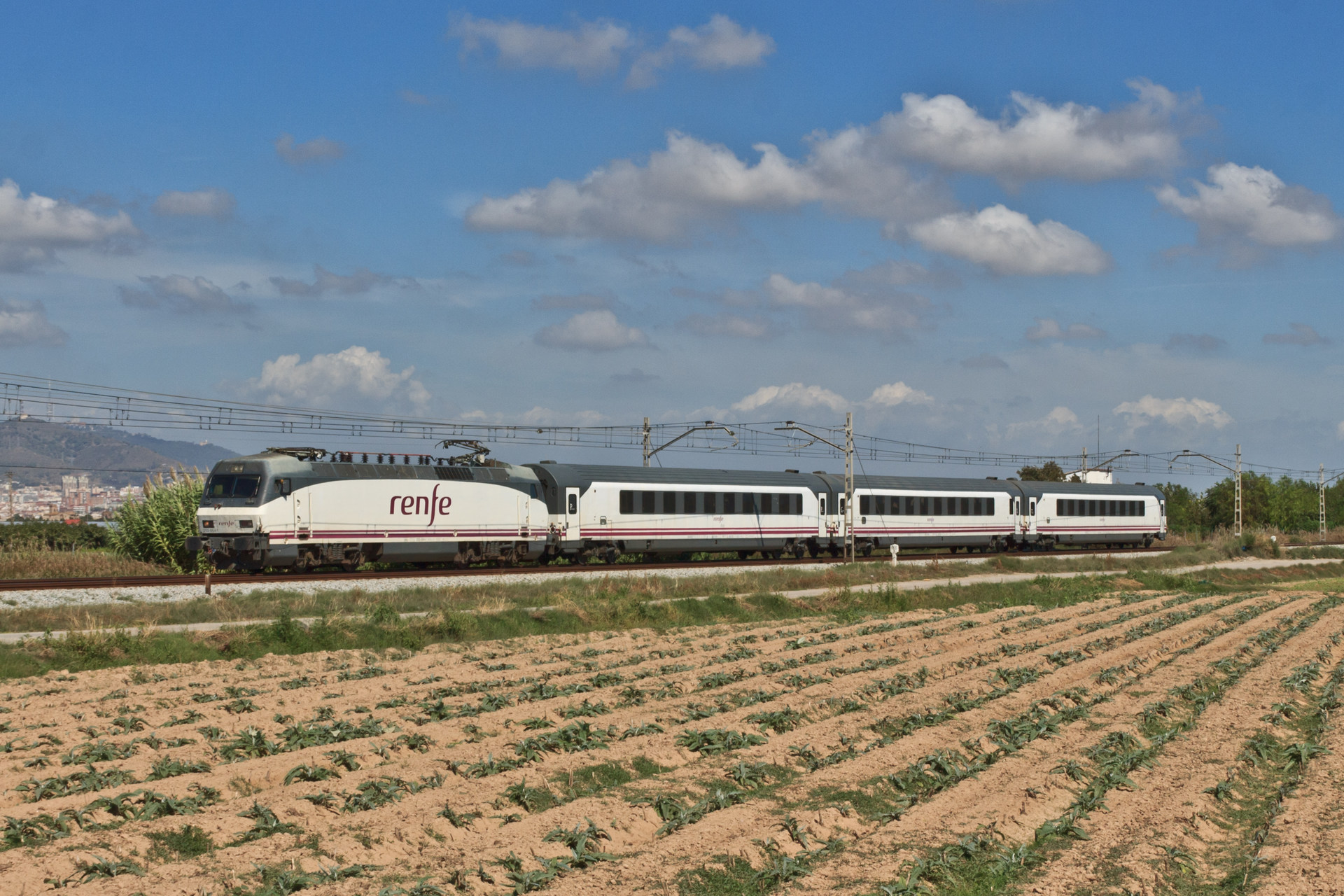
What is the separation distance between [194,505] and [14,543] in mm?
7755

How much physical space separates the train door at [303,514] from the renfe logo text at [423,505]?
287 centimetres

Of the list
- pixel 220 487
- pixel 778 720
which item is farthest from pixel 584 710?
pixel 220 487

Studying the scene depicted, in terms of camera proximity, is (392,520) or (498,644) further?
(392,520)

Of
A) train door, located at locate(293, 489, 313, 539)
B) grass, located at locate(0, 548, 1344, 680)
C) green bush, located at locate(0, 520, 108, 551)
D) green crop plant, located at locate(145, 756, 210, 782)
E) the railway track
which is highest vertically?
train door, located at locate(293, 489, 313, 539)

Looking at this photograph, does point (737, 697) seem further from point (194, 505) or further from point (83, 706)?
point (194, 505)

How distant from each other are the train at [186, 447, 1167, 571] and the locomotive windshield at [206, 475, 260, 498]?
0.16ft

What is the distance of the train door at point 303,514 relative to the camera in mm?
35281

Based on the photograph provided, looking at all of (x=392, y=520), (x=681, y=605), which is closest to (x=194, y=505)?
(x=392, y=520)

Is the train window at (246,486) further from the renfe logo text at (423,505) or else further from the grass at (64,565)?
the grass at (64,565)

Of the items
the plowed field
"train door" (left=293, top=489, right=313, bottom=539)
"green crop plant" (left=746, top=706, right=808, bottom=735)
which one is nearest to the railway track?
"train door" (left=293, top=489, right=313, bottom=539)

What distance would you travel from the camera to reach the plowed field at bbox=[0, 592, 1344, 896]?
31.8 feet

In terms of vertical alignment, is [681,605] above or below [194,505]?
below

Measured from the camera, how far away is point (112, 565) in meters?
38.0

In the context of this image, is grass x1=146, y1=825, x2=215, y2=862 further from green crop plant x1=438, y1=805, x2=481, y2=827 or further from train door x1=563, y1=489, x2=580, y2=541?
train door x1=563, y1=489, x2=580, y2=541
